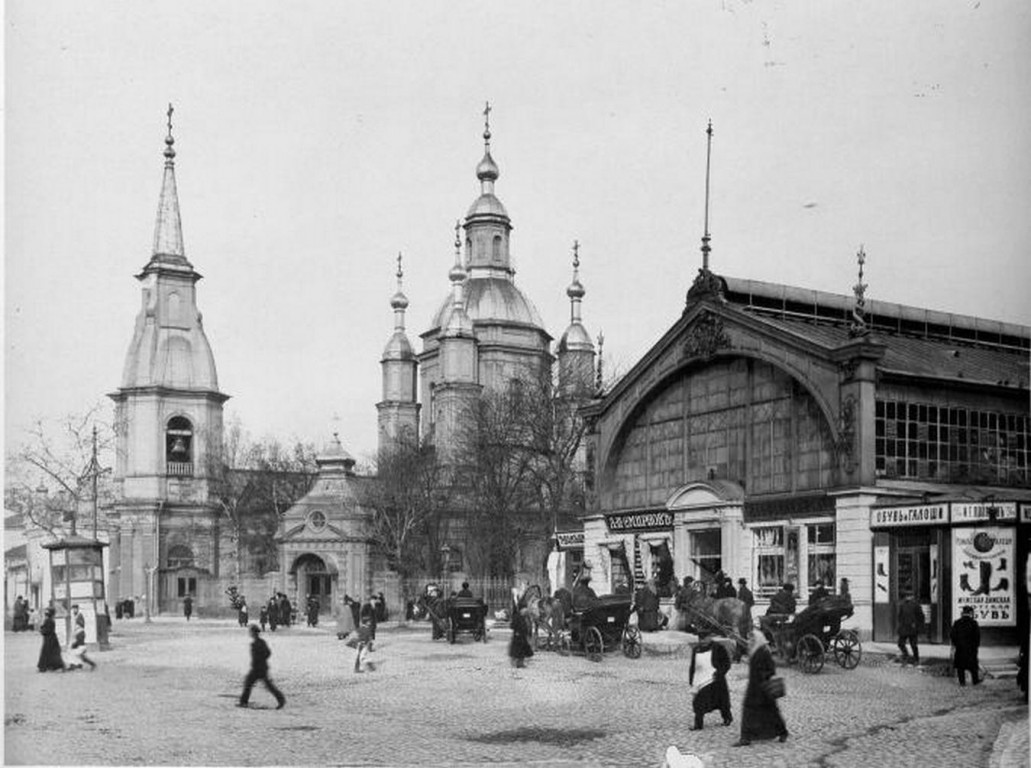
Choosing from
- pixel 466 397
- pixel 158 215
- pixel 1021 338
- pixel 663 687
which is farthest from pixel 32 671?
pixel 466 397

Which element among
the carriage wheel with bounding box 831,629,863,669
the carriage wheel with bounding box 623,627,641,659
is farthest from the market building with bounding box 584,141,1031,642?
the carriage wheel with bounding box 623,627,641,659

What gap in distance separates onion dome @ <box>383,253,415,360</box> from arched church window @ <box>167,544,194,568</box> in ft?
9.44

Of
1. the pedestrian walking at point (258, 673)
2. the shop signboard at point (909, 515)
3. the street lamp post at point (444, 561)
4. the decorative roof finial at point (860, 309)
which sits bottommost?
the pedestrian walking at point (258, 673)

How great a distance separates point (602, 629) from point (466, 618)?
2.34m

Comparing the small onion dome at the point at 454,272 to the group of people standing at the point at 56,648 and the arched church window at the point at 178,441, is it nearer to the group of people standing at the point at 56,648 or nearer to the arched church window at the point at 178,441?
the arched church window at the point at 178,441

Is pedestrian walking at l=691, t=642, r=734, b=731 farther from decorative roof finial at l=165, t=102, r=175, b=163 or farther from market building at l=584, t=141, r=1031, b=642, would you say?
decorative roof finial at l=165, t=102, r=175, b=163

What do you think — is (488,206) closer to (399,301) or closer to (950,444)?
(399,301)

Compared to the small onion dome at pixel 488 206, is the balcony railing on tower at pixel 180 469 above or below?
below

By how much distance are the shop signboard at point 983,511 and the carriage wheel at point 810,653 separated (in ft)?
6.03

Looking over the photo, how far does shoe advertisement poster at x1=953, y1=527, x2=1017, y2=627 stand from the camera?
1282 cm

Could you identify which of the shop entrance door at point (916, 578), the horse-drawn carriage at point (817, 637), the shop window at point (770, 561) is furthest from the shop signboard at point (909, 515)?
the shop window at point (770, 561)

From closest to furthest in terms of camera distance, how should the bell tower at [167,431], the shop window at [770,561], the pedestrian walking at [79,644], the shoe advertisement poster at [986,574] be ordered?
the shoe advertisement poster at [986,574] < the pedestrian walking at [79,644] < the bell tower at [167,431] < the shop window at [770,561]

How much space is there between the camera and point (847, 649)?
14.2 m

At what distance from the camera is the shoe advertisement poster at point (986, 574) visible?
42.1ft
